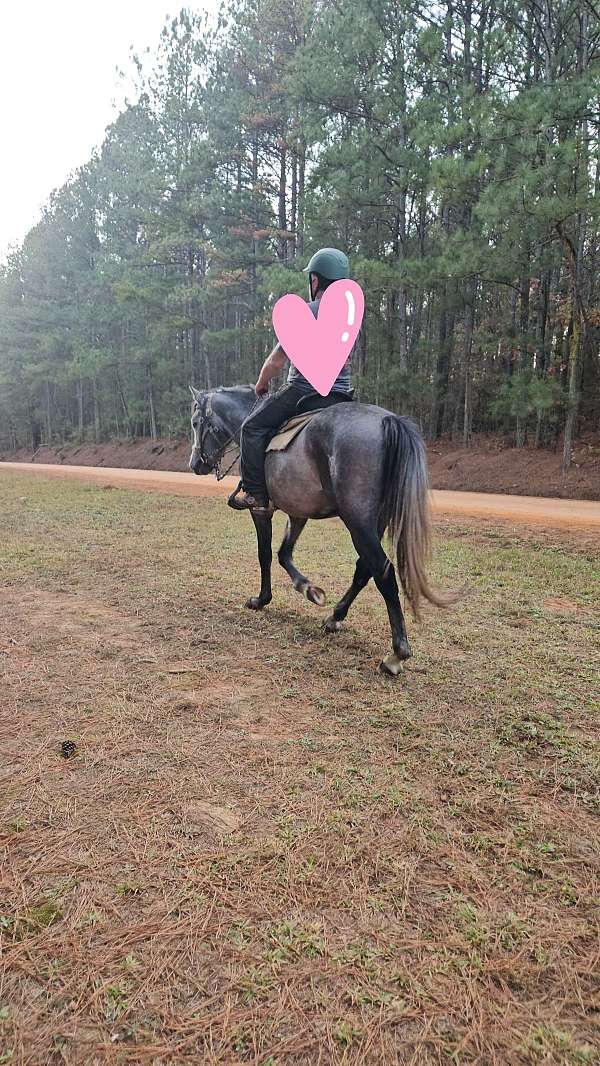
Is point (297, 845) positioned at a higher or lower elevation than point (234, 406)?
lower

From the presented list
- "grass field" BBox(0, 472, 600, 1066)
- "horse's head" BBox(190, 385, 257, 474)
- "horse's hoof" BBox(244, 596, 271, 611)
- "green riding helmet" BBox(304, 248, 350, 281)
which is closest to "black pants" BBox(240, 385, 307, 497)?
"horse's head" BBox(190, 385, 257, 474)

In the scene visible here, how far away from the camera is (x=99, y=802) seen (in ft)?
5.77

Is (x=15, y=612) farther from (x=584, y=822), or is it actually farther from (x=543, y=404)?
(x=543, y=404)

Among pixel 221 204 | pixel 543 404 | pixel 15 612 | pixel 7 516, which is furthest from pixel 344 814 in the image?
pixel 221 204

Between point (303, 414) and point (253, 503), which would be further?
point (253, 503)

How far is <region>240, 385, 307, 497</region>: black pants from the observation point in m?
3.51

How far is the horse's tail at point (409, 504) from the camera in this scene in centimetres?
Answer: 280

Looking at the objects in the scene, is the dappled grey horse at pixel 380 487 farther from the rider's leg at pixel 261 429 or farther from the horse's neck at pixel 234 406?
the horse's neck at pixel 234 406

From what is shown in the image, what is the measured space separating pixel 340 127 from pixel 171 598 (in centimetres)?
1329

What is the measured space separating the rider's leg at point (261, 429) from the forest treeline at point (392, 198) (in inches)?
282
